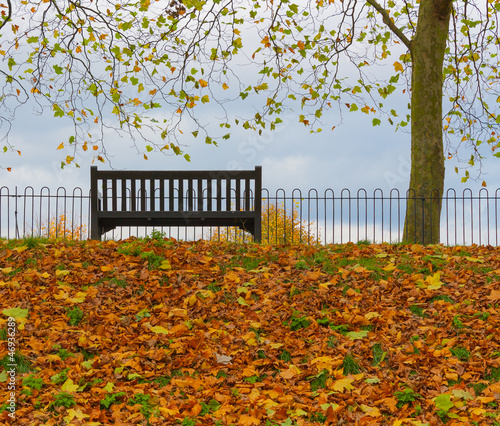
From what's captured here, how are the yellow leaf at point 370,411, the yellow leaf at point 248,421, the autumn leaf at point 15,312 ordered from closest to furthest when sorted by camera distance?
the yellow leaf at point 248,421, the yellow leaf at point 370,411, the autumn leaf at point 15,312

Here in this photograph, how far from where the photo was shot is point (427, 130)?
31.2ft

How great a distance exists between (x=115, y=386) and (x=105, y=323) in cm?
113

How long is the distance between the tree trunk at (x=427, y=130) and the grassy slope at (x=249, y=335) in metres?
2.00

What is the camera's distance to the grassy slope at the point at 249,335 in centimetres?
408

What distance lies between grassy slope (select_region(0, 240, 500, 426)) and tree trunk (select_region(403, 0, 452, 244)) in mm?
2001

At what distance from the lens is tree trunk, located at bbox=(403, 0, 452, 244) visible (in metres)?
9.49

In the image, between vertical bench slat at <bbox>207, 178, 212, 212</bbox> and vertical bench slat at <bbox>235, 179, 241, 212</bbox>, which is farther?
vertical bench slat at <bbox>235, 179, 241, 212</bbox>

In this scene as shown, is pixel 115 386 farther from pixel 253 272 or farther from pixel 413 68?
pixel 413 68

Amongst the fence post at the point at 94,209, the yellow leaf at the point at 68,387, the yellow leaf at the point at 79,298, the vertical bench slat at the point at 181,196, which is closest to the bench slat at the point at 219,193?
the vertical bench slat at the point at 181,196

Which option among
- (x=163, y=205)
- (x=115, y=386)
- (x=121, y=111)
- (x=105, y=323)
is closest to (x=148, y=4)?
(x=121, y=111)

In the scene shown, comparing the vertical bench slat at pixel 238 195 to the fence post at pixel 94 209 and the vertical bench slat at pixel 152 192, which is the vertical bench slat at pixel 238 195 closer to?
the vertical bench slat at pixel 152 192

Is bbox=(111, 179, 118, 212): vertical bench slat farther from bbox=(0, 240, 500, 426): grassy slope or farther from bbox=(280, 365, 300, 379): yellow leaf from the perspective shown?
bbox=(280, 365, 300, 379): yellow leaf

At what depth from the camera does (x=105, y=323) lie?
5387 millimetres

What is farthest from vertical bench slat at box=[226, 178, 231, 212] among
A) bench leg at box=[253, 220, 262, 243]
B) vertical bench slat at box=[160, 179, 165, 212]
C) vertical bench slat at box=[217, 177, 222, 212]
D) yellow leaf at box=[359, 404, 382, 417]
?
yellow leaf at box=[359, 404, 382, 417]
